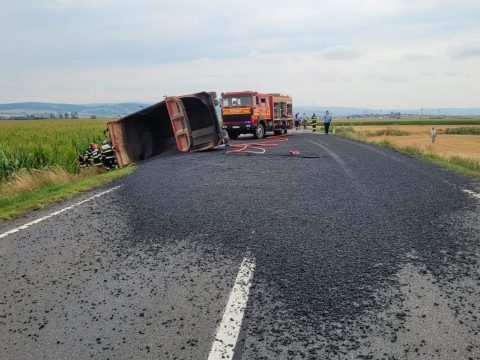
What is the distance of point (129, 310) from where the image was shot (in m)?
3.28

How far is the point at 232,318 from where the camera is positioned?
3.08 m

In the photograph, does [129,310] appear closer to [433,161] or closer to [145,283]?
[145,283]

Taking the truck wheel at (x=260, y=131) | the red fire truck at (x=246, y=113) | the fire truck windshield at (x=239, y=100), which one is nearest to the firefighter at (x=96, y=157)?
the red fire truck at (x=246, y=113)

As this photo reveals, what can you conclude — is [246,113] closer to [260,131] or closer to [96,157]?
[260,131]

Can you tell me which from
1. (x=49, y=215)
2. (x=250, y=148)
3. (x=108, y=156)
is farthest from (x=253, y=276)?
(x=250, y=148)

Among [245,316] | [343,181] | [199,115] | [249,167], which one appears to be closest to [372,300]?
[245,316]

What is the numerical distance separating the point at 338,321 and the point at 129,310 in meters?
1.72

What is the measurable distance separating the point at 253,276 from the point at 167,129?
1431 centimetres

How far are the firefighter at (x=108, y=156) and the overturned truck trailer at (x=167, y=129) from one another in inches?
7.4

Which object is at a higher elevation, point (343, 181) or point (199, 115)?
point (199, 115)

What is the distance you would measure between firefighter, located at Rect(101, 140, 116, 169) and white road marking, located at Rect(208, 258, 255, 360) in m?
11.2

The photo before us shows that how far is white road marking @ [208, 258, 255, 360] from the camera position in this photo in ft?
8.77

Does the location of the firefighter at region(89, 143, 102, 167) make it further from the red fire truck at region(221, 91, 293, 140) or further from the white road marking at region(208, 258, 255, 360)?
the white road marking at region(208, 258, 255, 360)

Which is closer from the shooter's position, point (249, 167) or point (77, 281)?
point (77, 281)
